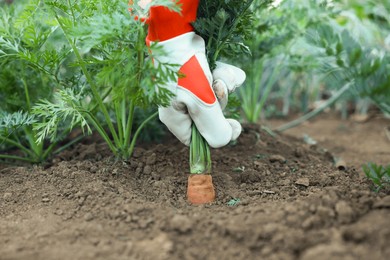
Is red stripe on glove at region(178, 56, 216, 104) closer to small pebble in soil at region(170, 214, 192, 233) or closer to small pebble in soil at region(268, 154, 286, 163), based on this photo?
small pebble in soil at region(170, 214, 192, 233)

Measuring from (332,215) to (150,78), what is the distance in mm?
687

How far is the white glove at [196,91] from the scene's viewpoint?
161cm

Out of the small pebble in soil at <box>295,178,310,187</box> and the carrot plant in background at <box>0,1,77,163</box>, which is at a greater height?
the carrot plant in background at <box>0,1,77,163</box>

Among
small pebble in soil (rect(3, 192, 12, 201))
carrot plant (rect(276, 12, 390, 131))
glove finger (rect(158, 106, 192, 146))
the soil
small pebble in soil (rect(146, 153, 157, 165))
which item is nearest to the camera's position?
the soil

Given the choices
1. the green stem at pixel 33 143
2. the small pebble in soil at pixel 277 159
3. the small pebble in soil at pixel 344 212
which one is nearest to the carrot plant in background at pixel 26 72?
the green stem at pixel 33 143

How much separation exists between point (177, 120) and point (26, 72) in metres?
0.97

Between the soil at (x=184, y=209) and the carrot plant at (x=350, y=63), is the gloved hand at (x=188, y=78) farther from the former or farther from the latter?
the carrot plant at (x=350, y=63)

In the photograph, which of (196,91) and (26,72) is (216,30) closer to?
(196,91)

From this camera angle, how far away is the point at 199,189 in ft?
5.67

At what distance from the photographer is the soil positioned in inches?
50.7

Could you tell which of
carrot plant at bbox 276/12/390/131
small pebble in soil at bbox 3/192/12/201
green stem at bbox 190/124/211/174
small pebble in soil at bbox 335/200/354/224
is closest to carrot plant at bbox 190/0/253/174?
green stem at bbox 190/124/211/174

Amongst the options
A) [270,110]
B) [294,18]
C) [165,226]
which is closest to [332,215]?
[165,226]

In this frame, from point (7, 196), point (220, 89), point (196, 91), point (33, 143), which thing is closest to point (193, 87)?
point (196, 91)

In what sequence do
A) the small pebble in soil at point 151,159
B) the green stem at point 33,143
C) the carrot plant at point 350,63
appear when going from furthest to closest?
the carrot plant at point 350,63
the green stem at point 33,143
the small pebble in soil at point 151,159
